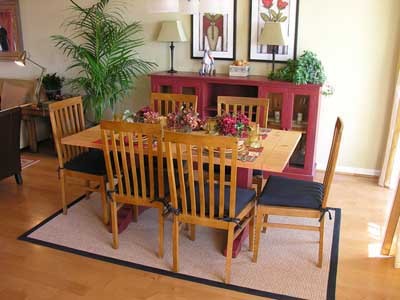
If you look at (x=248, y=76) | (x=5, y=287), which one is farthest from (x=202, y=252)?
(x=248, y=76)

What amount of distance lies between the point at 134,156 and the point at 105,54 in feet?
7.69

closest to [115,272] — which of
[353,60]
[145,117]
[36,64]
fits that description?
[145,117]

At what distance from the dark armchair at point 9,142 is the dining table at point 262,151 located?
0.99 m

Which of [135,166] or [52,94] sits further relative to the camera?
[52,94]

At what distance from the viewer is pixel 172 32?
177 inches

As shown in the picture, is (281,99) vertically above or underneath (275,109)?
above

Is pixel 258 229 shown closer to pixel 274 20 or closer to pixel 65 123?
pixel 65 123

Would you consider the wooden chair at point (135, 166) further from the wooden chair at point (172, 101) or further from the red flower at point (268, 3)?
the red flower at point (268, 3)

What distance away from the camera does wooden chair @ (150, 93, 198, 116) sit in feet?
12.1

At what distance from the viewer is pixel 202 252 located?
297 cm

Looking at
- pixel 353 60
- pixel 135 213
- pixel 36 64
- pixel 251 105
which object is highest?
pixel 353 60

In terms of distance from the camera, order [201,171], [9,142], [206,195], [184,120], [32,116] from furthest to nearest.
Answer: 1. [32,116]
2. [9,142]
3. [184,120]
4. [206,195]
5. [201,171]

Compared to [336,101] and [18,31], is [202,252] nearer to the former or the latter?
[336,101]

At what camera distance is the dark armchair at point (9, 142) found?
3.79 meters
